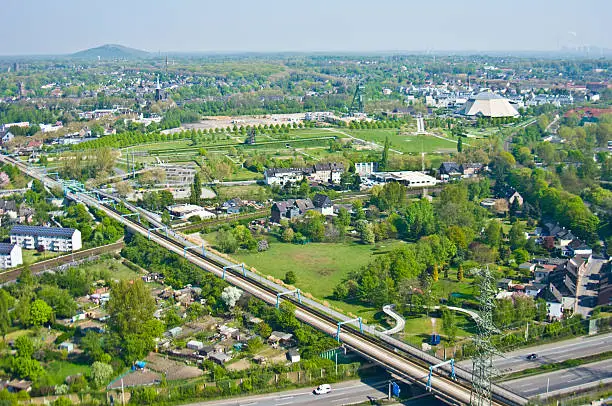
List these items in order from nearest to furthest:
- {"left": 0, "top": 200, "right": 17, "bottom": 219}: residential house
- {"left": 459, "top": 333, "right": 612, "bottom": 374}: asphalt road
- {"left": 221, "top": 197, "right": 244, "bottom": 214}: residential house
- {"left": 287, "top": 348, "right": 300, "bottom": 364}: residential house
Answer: {"left": 459, "top": 333, "right": 612, "bottom": 374}: asphalt road
{"left": 287, "top": 348, "right": 300, "bottom": 364}: residential house
{"left": 0, "top": 200, "right": 17, "bottom": 219}: residential house
{"left": 221, "top": 197, "right": 244, "bottom": 214}: residential house

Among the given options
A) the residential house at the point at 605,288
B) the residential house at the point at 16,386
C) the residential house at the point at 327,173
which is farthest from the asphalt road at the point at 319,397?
the residential house at the point at 327,173

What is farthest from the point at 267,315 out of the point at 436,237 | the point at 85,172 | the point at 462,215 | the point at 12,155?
the point at 12,155

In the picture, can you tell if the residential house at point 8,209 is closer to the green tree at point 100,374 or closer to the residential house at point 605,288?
the green tree at point 100,374

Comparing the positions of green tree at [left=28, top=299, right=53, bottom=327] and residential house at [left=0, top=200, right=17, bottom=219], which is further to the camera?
residential house at [left=0, top=200, right=17, bottom=219]

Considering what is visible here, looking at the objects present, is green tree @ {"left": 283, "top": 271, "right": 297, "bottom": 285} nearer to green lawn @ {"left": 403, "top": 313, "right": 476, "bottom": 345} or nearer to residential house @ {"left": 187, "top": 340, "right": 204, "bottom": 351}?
green lawn @ {"left": 403, "top": 313, "right": 476, "bottom": 345}

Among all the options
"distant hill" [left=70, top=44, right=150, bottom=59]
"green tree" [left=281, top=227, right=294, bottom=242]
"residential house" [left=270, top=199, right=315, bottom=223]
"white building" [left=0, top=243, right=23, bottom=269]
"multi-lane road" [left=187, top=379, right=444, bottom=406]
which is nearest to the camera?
"multi-lane road" [left=187, top=379, right=444, bottom=406]

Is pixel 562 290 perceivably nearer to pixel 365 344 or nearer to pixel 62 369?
pixel 365 344

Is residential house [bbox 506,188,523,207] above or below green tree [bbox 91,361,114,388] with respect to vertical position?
above

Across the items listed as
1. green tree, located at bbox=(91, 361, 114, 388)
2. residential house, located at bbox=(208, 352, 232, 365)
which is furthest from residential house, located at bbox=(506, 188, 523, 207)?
green tree, located at bbox=(91, 361, 114, 388)
